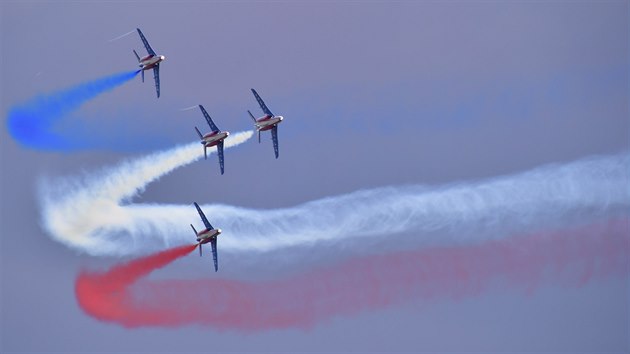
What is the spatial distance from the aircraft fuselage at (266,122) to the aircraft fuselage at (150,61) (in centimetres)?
440

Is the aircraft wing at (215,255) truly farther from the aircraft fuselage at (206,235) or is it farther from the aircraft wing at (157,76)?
the aircraft wing at (157,76)

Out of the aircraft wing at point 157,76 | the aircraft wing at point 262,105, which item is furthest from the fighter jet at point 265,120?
the aircraft wing at point 157,76

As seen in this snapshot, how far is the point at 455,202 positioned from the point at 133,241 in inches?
469

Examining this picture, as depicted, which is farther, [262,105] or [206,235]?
[262,105]

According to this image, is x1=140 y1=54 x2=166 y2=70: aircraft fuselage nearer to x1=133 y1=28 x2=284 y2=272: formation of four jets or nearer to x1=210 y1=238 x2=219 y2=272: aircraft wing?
x1=133 y1=28 x2=284 y2=272: formation of four jets

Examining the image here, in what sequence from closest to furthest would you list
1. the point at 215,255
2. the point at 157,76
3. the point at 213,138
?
the point at 215,255
the point at 213,138
the point at 157,76

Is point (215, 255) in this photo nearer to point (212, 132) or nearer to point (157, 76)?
point (212, 132)

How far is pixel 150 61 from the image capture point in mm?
65875

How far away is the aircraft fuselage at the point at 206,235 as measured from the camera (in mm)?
64125

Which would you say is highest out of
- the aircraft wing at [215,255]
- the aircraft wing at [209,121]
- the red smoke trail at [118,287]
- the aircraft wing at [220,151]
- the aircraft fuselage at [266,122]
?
the aircraft fuselage at [266,122]

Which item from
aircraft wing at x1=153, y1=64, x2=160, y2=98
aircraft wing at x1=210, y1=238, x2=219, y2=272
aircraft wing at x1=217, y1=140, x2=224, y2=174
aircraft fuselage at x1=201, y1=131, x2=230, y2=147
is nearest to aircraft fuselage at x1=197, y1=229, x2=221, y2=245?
aircraft wing at x1=210, y1=238, x2=219, y2=272

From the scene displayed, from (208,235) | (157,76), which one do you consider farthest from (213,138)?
(208,235)

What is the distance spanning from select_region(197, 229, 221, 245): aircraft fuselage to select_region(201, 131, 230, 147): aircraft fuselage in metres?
3.17

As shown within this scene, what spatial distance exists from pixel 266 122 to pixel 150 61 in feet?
16.2
